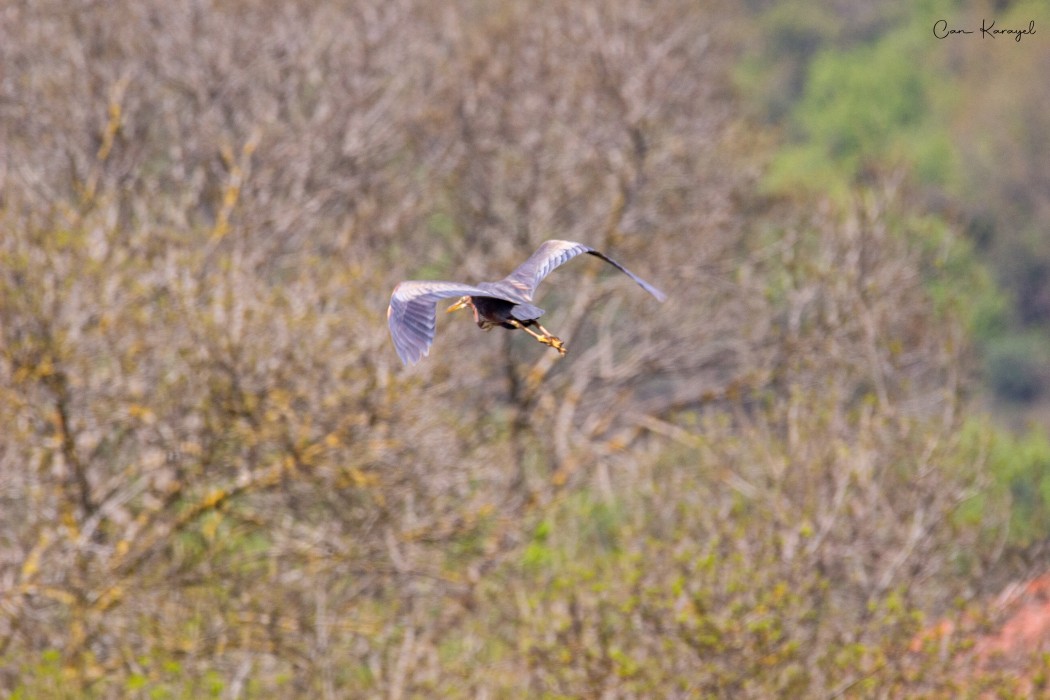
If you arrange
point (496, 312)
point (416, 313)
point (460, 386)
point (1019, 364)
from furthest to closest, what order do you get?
point (1019, 364)
point (460, 386)
point (496, 312)
point (416, 313)

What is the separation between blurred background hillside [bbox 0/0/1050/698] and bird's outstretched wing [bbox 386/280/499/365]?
603 cm

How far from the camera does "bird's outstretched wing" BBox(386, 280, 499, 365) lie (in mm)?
8764

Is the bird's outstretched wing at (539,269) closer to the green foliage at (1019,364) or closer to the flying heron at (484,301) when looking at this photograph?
the flying heron at (484,301)

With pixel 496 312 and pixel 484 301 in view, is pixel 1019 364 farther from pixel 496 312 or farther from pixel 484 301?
pixel 496 312

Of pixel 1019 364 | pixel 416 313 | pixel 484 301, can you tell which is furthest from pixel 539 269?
pixel 1019 364

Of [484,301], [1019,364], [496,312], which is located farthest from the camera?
[1019,364]

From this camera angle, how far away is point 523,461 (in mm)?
23547

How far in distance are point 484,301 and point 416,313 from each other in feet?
3.67

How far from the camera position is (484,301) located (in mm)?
10156

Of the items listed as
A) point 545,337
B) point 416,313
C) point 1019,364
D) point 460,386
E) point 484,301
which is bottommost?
point 416,313

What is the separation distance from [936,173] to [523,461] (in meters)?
49.9

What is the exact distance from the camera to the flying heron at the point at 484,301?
887cm

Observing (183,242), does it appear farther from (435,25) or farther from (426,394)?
(435,25)

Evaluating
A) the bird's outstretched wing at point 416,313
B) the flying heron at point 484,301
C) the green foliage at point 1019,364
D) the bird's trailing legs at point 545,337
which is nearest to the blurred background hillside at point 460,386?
the bird's trailing legs at point 545,337
